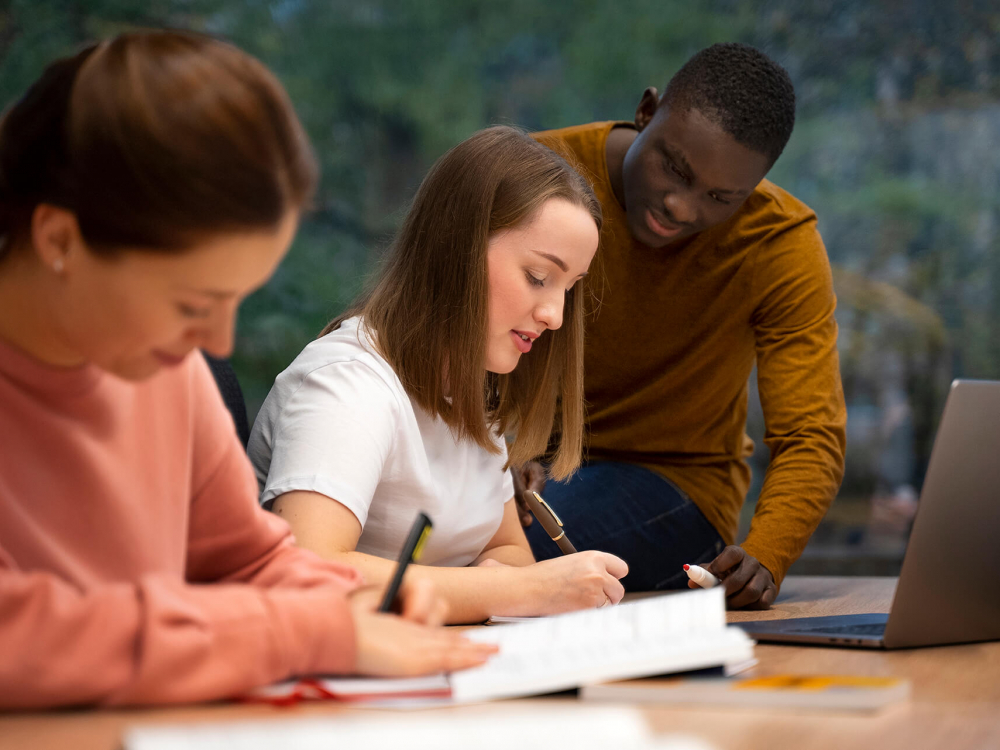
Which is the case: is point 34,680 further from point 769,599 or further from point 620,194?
point 620,194

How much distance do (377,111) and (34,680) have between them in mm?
3299

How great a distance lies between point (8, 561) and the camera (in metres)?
0.69

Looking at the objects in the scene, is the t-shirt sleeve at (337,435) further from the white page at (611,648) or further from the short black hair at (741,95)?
the short black hair at (741,95)

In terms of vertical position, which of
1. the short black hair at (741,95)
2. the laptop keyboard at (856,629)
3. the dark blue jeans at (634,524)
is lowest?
the dark blue jeans at (634,524)

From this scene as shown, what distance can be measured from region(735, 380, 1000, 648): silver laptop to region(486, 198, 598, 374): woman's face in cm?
54

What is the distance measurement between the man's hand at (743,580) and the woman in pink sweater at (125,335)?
2.37 feet

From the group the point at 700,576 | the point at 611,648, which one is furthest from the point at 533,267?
the point at 611,648

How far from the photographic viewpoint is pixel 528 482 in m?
1.82

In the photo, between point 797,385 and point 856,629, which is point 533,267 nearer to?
point 856,629

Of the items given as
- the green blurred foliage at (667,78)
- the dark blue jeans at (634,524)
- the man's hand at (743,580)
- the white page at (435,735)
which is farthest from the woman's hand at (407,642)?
the green blurred foliage at (667,78)

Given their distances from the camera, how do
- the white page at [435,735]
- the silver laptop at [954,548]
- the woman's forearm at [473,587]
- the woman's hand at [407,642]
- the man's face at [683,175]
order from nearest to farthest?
the white page at [435,735] < the woman's hand at [407,642] < the silver laptop at [954,548] < the woman's forearm at [473,587] < the man's face at [683,175]

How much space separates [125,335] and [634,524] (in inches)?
51.8

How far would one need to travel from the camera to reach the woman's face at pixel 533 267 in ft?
4.43

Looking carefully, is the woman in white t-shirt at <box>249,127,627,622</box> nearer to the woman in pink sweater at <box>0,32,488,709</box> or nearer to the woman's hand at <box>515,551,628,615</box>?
the woman's hand at <box>515,551,628,615</box>
